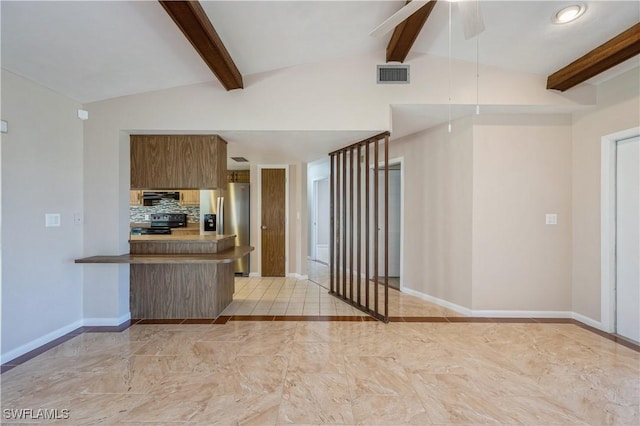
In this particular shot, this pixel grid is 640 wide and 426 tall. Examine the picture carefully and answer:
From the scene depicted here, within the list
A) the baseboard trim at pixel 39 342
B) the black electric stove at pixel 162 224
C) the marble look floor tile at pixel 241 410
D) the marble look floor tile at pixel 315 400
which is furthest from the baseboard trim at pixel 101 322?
the black electric stove at pixel 162 224

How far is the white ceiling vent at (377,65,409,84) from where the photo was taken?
3312mm

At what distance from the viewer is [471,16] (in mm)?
1801

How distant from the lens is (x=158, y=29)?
92.3 inches

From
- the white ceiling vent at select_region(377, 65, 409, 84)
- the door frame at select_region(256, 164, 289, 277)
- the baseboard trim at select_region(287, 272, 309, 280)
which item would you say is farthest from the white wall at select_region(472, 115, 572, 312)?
the door frame at select_region(256, 164, 289, 277)

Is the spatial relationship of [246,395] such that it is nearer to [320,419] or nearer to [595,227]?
[320,419]

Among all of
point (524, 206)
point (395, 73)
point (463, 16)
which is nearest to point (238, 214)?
point (395, 73)

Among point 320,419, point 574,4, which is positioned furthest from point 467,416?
point 574,4

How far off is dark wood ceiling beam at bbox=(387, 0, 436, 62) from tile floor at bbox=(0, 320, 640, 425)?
2776mm

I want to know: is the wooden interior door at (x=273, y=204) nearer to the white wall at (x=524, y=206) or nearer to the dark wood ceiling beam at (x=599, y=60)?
the white wall at (x=524, y=206)

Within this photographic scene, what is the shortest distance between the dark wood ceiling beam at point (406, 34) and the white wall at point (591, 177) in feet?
6.93

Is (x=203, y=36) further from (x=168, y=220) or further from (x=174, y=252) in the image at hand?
(x=168, y=220)

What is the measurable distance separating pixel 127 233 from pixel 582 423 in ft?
13.8

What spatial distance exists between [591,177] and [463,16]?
266 cm

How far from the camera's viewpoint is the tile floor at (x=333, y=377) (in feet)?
6.19
